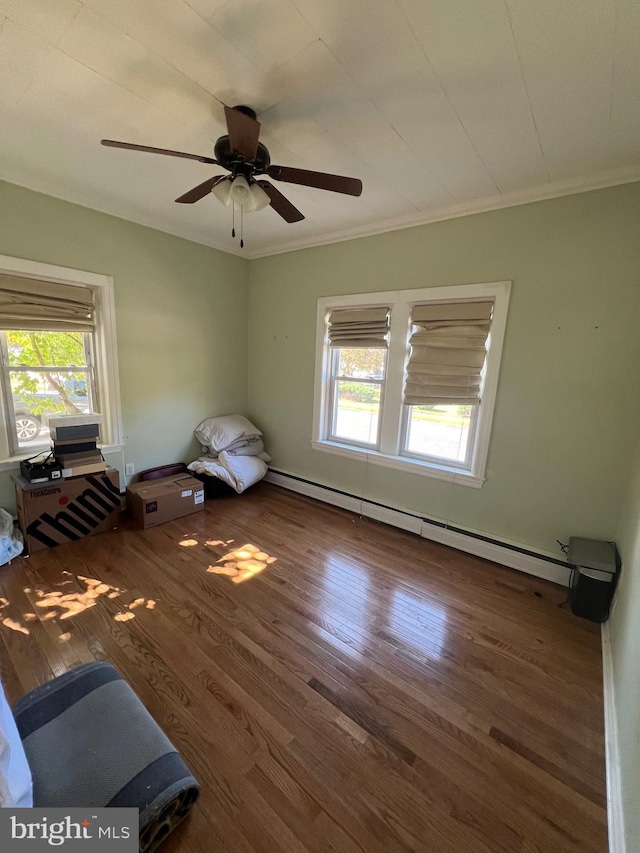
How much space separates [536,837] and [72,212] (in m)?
4.34

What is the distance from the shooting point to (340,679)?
5.44 ft

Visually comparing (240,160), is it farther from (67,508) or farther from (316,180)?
(67,508)

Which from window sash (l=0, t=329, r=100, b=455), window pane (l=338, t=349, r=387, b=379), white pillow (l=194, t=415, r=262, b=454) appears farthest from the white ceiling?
white pillow (l=194, t=415, r=262, b=454)

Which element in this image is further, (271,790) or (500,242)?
(500,242)

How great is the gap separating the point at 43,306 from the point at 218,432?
5.95 feet

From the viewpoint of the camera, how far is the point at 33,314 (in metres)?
2.59

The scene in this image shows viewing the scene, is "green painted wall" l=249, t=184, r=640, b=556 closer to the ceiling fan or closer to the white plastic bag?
the ceiling fan


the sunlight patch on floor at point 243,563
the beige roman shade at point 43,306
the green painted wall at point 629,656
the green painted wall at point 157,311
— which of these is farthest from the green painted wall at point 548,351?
the beige roman shade at point 43,306

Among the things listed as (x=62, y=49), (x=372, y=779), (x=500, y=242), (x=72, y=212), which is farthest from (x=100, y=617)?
(x=500, y=242)

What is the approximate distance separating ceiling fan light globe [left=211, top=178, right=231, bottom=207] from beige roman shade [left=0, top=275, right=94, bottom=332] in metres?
1.81

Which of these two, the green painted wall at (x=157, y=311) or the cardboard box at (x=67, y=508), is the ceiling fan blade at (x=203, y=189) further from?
the cardboard box at (x=67, y=508)

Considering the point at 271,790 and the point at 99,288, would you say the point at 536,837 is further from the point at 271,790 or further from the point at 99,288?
the point at 99,288

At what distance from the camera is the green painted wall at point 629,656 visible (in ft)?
3.51

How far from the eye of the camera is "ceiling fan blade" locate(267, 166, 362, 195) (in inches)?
62.3
